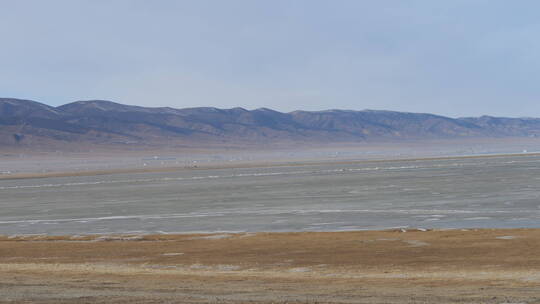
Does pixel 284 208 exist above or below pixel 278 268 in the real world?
below

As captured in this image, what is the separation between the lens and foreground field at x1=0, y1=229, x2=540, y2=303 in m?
12.5

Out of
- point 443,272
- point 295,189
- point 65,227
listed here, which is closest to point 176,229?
point 65,227

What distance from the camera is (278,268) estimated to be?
1709cm

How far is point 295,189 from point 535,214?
2055 cm

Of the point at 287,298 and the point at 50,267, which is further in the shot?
the point at 50,267

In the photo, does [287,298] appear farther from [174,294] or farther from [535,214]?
[535,214]

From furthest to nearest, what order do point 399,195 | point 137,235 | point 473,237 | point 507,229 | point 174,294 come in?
point 399,195 → point 137,235 → point 507,229 → point 473,237 → point 174,294

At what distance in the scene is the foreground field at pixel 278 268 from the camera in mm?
12484

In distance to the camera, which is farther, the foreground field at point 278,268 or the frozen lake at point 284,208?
the frozen lake at point 284,208

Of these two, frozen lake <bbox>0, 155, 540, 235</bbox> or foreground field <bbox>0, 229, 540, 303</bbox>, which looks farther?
frozen lake <bbox>0, 155, 540, 235</bbox>

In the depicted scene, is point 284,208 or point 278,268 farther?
point 284,208

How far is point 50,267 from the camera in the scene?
1753 centimetres

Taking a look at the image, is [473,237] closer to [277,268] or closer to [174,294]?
[277,268]

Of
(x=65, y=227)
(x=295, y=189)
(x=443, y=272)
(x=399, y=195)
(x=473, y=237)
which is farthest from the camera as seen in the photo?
(x=295, y=189)
